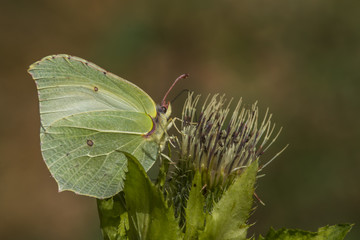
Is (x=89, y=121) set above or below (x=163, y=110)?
below

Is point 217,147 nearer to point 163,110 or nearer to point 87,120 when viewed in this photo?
point 163,110

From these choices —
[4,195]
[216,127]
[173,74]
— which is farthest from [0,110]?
[216,127]

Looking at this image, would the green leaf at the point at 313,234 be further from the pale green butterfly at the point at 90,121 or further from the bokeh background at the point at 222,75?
the bokeh background at the point at 222,75

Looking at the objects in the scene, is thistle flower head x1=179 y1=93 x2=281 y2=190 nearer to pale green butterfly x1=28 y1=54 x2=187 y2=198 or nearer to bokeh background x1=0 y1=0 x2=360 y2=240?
pale green butterfly x1=28 y1=54 x2=187 y2=198

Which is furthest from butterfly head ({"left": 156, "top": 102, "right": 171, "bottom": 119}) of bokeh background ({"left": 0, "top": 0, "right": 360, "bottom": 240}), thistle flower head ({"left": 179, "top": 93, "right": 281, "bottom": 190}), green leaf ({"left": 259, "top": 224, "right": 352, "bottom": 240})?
bokeh background ({"left": 0, "top": 0, "right": 360, "bottom": 240})

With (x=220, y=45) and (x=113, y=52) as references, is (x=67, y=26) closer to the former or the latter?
(x=113, y=52)

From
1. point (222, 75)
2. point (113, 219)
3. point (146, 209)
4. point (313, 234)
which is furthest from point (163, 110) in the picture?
point (222, 75)

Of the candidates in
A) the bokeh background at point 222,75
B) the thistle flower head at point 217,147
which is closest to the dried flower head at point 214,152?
the thistle flower head at point 217,147
